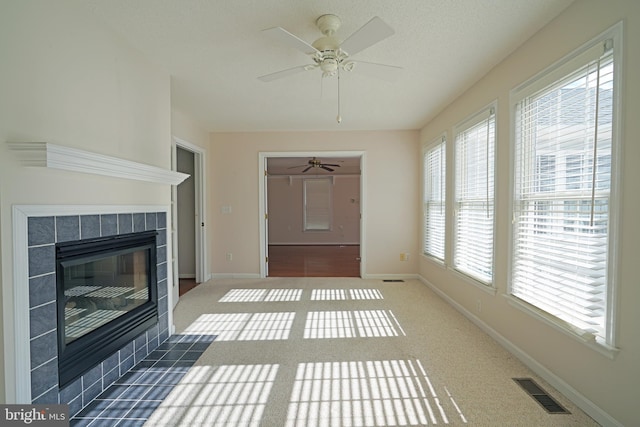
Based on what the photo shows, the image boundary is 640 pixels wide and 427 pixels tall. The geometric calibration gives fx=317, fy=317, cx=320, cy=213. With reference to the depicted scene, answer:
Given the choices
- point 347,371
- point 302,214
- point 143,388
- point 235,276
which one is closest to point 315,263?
point 235,276

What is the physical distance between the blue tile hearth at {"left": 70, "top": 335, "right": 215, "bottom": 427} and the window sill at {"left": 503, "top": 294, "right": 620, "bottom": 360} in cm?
255

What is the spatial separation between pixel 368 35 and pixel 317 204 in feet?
28.9

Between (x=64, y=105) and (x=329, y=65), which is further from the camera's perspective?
(x=329, y=65)

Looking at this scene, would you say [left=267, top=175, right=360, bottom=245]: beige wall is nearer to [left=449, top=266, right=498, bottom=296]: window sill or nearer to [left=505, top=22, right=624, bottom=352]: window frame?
[left=449, top=266, right=498, bottom=296]: window sill

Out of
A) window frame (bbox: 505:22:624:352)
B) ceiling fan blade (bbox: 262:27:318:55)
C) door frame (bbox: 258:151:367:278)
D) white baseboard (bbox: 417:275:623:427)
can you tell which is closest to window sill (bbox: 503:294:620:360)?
window frame (bbox: 505:22:624:352)

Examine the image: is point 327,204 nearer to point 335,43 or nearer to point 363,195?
point 363,195

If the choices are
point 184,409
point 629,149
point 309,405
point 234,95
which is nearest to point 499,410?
point 309,405

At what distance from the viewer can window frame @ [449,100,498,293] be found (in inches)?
113

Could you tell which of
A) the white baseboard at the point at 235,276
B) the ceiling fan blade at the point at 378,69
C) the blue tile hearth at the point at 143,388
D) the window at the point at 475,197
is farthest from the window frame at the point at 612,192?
the white baseboard at the point at 235,276

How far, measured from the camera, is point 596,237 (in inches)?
70.1

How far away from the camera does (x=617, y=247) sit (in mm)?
1632

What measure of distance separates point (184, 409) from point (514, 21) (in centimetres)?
328

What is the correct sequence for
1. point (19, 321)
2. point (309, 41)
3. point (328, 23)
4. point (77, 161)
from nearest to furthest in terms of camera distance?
1. point (19, 321)
2. point (77, 161)
3. point (328, 23)
4. point (309, 41)

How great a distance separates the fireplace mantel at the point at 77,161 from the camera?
1.49 m
